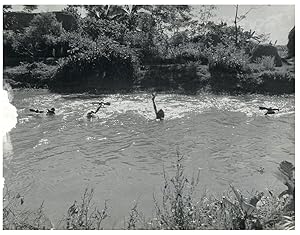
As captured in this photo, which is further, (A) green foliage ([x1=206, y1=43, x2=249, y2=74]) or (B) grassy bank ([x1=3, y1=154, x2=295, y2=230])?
(A) green foliage ([x1=206, y1=43, x2=249, y2=74])

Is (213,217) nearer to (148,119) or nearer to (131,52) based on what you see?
(148,119)

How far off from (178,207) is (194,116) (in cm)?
570

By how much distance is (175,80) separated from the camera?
1238 centimetres

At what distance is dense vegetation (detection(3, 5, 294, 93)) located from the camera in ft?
40.0

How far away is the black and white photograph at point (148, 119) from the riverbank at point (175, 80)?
4cm

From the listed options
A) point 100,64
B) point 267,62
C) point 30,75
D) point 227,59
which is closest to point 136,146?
point 100,64

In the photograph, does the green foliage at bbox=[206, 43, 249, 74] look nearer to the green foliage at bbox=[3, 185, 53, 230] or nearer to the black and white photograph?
the black and white photograph

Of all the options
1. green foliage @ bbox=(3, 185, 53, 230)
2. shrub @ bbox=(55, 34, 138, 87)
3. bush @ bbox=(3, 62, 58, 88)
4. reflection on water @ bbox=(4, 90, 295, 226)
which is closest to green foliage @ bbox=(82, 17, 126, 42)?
shrub @ bbox=(55, 34, 138, 87)

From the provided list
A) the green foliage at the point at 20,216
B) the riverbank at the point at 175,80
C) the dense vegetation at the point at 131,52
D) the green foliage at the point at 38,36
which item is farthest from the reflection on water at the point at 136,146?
the green foliage at the point at 38,36

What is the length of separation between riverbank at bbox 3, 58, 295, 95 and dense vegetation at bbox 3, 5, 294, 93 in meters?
0.03

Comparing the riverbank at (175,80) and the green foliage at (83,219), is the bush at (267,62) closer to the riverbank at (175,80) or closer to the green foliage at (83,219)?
the riverbank at (175,80)

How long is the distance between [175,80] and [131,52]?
190 centimetres
